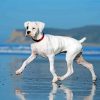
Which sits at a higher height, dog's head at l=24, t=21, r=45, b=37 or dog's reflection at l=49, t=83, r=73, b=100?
dog's head at l=24, t=21, r=45, b=37

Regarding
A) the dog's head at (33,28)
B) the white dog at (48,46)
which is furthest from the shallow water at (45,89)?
the dog's head at (33,28)

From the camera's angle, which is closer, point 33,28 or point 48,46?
point 33,28

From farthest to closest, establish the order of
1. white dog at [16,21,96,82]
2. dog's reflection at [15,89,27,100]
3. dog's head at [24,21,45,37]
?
white dog at [16,21,96,82] → dog's head at [24,21,45,37] → dog's reflection at [15,89,27,100]

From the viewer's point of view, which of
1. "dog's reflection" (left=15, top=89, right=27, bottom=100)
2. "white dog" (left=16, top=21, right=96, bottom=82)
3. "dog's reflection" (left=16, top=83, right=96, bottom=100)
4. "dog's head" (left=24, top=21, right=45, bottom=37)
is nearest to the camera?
"dog's reflection" (left=15, top=89, right=27, bottom=100)

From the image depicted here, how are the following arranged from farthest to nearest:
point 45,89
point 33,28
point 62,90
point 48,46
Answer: point 48,46
point 33,28
point 45,89
point 62,90

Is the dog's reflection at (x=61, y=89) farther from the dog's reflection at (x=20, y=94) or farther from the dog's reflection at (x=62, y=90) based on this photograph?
the dog's reflection at (x=20, y=94)

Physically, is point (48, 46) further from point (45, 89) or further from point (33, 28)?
point (45, 89)

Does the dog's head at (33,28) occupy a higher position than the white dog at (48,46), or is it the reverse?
the dog's head at (33,28)

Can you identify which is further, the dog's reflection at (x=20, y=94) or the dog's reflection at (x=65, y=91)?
the dog's reflection at (x=65, y=91)

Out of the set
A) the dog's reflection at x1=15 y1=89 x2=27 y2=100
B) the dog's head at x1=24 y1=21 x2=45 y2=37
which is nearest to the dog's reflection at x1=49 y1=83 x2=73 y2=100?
the dog's reflection at x1=15 y1=89 x2=27 y2=100

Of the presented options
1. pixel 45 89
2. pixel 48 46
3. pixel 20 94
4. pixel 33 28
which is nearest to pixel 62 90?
pixel 45 89

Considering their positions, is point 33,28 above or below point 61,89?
above

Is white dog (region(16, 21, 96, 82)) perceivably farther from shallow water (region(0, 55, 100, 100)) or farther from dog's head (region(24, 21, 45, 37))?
shallow water (region(0, 55, 100, 100))

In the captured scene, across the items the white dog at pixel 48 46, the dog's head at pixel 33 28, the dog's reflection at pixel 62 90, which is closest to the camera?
the dog's reflection at pixel 62 90
